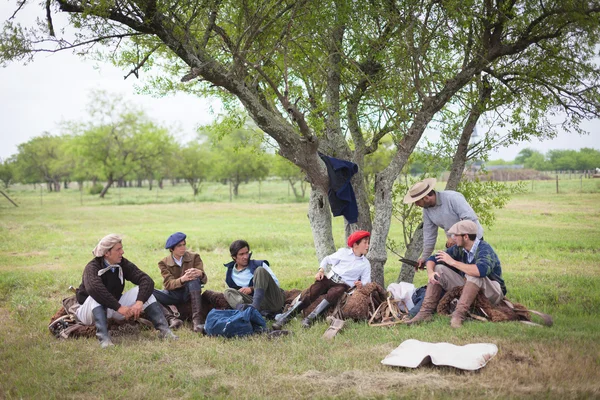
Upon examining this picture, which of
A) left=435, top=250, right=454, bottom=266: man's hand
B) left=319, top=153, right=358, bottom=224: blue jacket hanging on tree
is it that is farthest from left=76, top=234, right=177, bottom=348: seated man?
left=435, top=250, right=454, bottom=266: man's hand

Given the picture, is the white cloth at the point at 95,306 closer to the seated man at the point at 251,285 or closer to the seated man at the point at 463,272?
the seated man at the point at 251,285

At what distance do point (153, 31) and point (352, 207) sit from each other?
3435 millimetres

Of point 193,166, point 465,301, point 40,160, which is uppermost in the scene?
point 40,160

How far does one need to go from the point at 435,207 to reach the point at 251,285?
243 centimetres

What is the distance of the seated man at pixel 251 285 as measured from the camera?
649 cm

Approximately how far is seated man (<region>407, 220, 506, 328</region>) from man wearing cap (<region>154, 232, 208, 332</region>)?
2460 millimetres

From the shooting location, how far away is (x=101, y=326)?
Answer: 18.6ft

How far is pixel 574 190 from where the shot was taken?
21516 millimetres

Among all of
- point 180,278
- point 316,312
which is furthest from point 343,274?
point 180,278

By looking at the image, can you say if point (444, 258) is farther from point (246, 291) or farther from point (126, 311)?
point (126, 311)

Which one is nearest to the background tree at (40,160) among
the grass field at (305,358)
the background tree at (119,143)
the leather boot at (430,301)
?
the background tree at (119,143)

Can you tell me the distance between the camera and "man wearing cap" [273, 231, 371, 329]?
645 cm

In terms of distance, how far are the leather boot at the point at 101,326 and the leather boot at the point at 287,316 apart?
1.72 m

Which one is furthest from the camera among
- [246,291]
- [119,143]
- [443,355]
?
[119,143]
